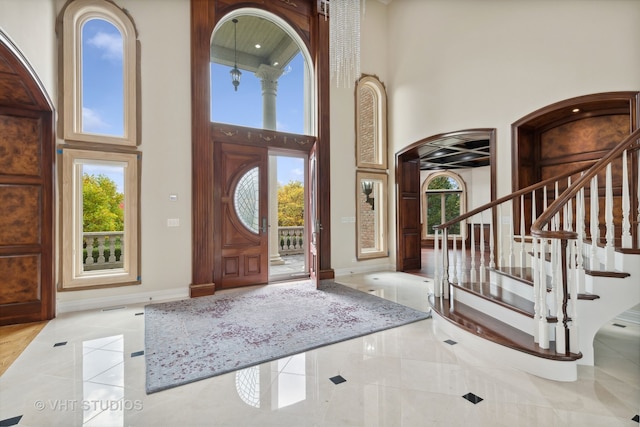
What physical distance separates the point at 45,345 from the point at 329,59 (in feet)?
19.7

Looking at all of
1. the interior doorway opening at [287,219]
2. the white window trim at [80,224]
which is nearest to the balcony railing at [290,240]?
the interior doorway opening at [287,219]

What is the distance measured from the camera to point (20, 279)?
3545mm

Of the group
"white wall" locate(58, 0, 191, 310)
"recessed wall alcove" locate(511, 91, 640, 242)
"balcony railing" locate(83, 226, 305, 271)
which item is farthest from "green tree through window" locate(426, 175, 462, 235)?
"balcony railing" locate(83, 226, 305, 271)

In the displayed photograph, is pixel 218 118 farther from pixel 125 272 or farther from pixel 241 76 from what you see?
pixel 125 272

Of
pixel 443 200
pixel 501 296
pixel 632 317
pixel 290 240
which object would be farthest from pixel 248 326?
pixel 443 200

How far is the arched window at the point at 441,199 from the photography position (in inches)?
449

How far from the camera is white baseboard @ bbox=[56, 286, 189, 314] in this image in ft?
12.9

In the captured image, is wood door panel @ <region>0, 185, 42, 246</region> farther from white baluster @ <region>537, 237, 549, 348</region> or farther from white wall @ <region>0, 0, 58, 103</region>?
white baluster @ <region>537, 237, 549, 348</region>

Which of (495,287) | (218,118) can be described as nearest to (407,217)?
(495,287)

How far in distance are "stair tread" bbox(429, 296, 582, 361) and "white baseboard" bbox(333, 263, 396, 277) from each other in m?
2.63

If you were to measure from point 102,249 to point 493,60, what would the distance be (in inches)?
292

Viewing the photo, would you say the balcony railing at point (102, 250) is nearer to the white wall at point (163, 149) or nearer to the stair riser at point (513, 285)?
the white wall at point (163, 149)

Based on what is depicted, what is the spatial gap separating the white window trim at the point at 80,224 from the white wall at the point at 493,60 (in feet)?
11.4

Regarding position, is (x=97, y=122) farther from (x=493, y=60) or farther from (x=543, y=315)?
(x=493, y=60)
